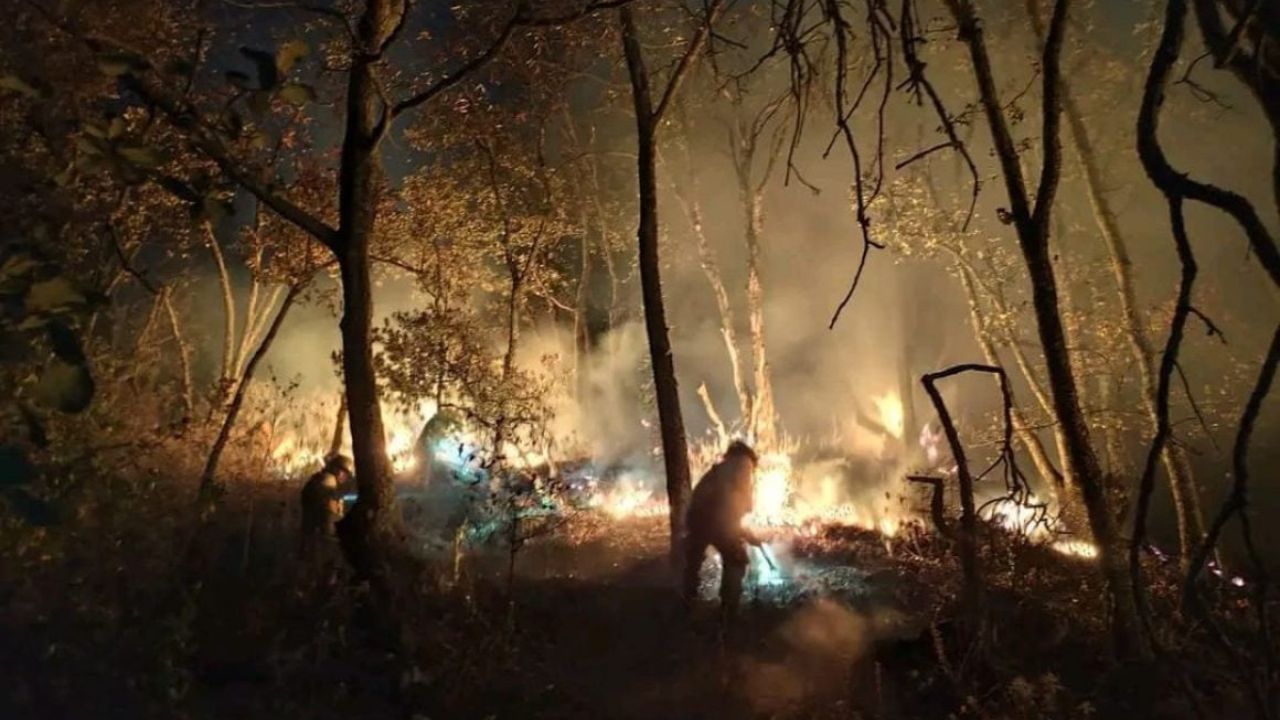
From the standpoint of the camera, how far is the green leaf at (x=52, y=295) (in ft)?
8.65

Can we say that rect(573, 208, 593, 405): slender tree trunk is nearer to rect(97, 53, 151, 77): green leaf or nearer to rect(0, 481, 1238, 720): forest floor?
rect(0, 481, 1238, 720): forest floor

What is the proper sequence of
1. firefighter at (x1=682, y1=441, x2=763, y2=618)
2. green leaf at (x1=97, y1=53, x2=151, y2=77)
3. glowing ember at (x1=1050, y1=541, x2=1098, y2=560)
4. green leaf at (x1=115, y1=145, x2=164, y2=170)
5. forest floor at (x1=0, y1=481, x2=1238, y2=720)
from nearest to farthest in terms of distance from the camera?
green leaf at (x1=115, y1=145, x2=164, y2=170) → green leaf at (x1=97, y1=53, x2=151, y2=77) → forest floor at (x1=0, y1=481, x2=1238, y2=720) → firefighter at (x1=682, y1=441, x2=763, y2=618) → glowing ember at (x1=1050, y1=541, x2=1098, y2=560)

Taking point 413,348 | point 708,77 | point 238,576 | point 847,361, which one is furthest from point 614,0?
point 847,361

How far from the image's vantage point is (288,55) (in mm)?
3600

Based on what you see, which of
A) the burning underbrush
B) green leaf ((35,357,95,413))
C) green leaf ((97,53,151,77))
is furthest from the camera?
the burning underbrush

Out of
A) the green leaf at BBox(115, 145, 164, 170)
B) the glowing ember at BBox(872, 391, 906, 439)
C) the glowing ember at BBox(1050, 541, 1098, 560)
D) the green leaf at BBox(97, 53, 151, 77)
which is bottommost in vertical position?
the glowing ember at BBox(1050, 541, 1098, 560)

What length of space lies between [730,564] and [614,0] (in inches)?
225

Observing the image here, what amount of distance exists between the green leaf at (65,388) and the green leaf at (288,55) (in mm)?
1623

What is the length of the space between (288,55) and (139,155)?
2.47ft

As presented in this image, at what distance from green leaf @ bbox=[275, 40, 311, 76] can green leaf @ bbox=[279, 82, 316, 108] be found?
6 centimetres

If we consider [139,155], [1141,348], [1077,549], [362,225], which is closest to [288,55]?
[139,155]

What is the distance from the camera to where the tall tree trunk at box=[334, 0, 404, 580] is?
288 inches

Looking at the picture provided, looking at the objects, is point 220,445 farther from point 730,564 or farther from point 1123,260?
point 1123,260

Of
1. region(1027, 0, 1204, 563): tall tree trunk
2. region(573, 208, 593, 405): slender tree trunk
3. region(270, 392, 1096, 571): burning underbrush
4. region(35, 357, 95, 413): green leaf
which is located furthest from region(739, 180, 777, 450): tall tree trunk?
region(35, 357, 95, 413): green leaf
